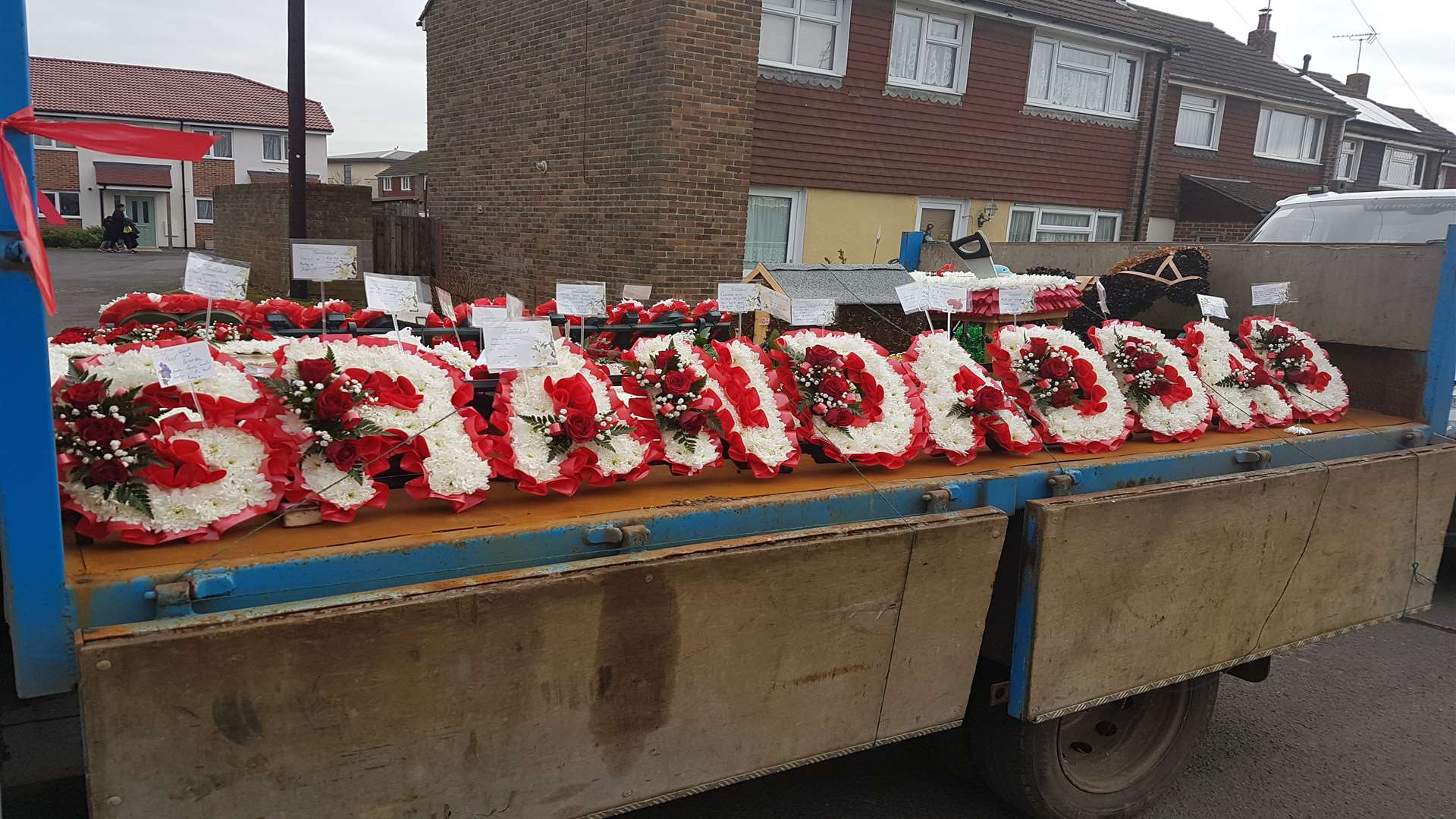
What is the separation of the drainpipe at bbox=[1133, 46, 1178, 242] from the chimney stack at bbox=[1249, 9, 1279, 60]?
8.42 m

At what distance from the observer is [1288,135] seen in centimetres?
2127

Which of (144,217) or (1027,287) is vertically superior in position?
(1027,287)

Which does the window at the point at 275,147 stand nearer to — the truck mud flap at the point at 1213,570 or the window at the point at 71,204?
the window at the point at 71,204

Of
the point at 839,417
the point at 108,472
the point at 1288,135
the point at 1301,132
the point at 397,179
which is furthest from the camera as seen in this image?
the point at 397,179

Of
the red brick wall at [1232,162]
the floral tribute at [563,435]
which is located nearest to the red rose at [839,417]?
the floral tribute at [563,435]

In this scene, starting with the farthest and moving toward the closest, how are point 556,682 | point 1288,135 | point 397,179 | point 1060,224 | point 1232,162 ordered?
point 397,179 < point 1288,135 < point 1232,162 < point 1060,224 < point 556,682

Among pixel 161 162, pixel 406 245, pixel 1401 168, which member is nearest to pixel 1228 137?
pixel 1401 168

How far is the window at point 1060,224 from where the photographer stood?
16.8m

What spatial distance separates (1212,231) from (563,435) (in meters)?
18.8

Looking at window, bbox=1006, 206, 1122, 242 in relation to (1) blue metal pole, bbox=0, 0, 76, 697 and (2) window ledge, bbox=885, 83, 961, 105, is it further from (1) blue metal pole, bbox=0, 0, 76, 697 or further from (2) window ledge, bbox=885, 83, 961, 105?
(1) blue metal pole, bbox=0, 0, 76, 697

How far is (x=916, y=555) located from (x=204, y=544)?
163 cm

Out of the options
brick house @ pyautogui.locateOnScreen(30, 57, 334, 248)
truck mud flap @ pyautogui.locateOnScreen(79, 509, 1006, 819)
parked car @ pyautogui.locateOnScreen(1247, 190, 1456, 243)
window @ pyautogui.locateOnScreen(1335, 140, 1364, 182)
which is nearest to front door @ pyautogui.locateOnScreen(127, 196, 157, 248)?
brick house @ pyautogui.locateOnScreen(30, 57, 334, 248)

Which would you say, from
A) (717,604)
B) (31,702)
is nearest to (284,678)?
(31,702)

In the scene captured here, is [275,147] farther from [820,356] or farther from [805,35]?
[820,356]
